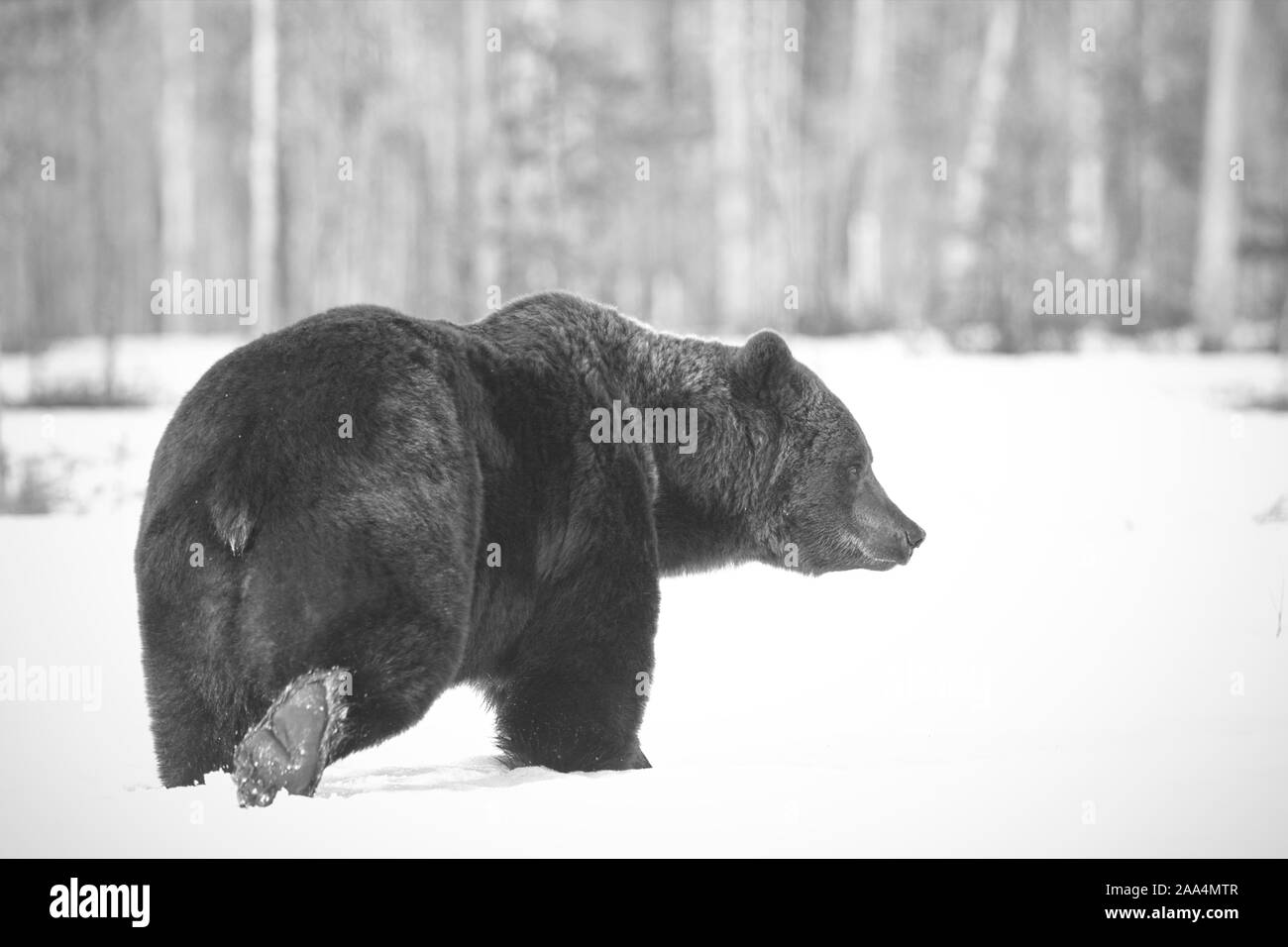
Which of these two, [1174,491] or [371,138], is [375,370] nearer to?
[1174,491]

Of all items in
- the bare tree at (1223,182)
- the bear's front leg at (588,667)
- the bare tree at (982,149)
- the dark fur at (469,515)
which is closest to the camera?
the dark fur at (469,515)

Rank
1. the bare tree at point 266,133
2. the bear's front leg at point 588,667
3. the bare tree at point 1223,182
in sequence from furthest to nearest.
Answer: the bare tree at point 266,133
the bare tree at point 1223,182
the bear's front leg at point 588,667

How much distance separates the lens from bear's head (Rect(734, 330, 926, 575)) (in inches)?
249

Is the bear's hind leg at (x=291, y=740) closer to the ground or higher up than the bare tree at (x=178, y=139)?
closer to the ground

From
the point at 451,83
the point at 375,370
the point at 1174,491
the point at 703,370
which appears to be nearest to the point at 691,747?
the point at 703,370

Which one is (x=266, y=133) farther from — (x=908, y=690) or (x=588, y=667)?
(x=588, y=667)

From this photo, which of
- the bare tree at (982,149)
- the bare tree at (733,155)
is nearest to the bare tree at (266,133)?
the bare tree at (733,155)

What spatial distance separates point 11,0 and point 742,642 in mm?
14975

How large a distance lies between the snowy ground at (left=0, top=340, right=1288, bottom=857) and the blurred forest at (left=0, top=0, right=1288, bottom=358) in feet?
13.7

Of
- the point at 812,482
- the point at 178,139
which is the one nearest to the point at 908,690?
the point at 812,482

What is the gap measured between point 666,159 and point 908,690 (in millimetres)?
26614

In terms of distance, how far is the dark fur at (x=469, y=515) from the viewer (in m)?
4.51

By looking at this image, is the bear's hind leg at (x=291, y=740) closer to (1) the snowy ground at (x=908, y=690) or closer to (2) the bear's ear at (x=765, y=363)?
(1) the snowy ground at (x=908, y=690)

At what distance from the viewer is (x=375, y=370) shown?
4914 mm
